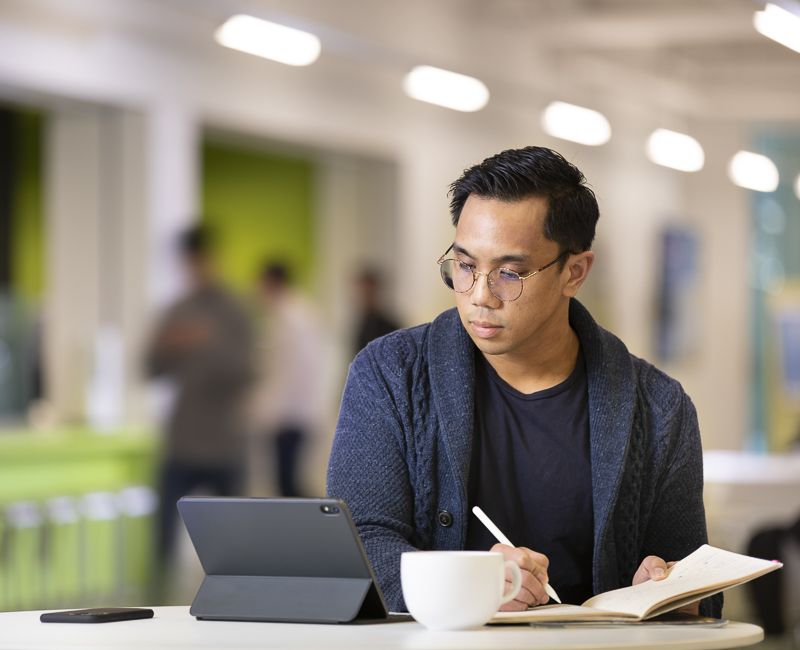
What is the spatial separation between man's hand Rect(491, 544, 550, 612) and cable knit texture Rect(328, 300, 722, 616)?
0.29 metres

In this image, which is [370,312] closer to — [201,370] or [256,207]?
[201,370]

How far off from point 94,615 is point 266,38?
596 centimetres

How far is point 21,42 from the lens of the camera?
7148mm

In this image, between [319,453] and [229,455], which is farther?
[319,453]

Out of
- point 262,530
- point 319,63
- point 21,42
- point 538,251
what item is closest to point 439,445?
point 538,251

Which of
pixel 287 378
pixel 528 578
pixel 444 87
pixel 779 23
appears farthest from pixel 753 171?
pixel 528 578

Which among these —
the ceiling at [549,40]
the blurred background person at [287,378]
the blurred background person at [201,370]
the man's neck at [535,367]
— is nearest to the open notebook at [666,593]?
the man's neck at [535,367]

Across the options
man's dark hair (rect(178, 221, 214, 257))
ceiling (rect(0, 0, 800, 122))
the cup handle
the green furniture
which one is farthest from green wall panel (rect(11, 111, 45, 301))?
the cup handle

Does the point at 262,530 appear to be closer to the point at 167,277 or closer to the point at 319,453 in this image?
the point at 167,277

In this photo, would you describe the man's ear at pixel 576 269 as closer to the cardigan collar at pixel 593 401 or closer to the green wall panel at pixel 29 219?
the cardigan collar at pixel 593 401

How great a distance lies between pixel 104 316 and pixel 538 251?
5808 millimetres

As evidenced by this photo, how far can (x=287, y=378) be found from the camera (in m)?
8.41

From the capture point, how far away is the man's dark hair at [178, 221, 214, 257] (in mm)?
6668

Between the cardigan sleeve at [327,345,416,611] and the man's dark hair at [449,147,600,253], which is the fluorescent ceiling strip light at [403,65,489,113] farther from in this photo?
the cardigan sleeve at [327,345,416,611]
